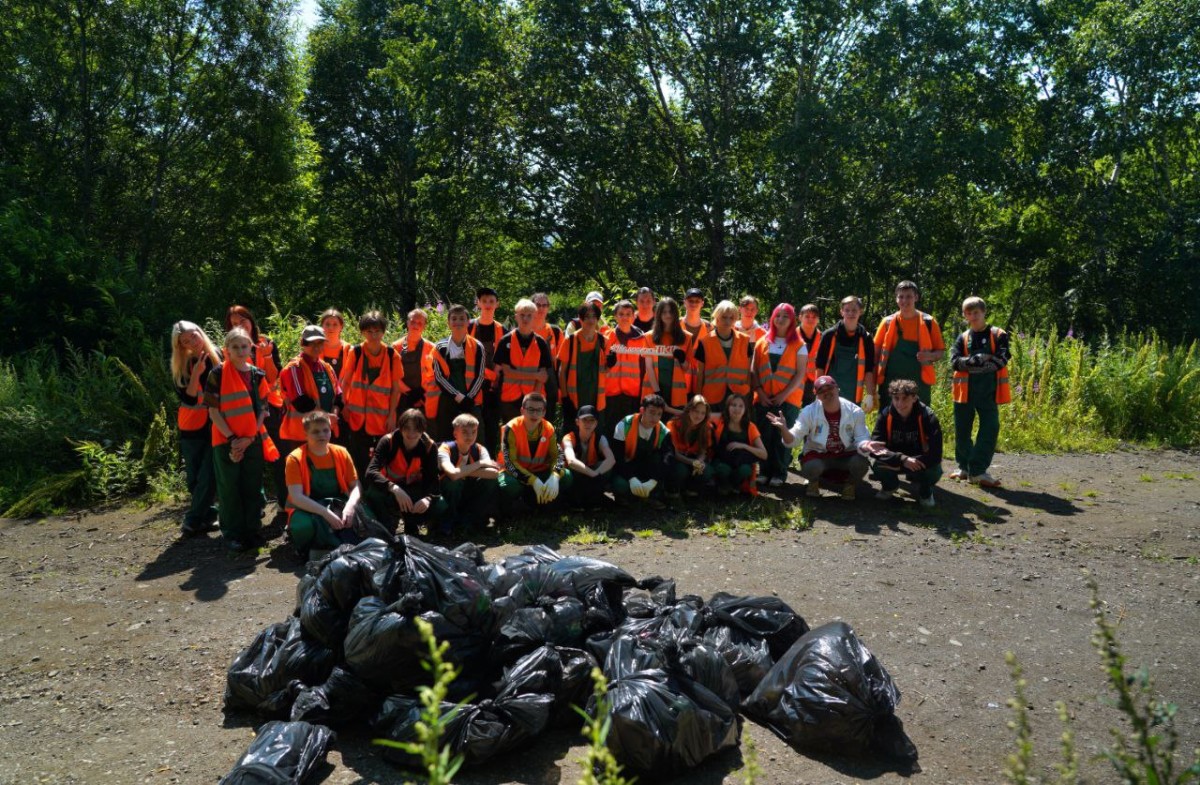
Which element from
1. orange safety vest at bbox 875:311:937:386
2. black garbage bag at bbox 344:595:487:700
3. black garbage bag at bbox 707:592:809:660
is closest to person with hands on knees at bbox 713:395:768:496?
orange safety vest at bbox 875:311:937:386

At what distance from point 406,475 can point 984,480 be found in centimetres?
562

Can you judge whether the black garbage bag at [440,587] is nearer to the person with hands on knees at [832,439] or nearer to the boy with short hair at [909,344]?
the person with hands on knees at [832,439]

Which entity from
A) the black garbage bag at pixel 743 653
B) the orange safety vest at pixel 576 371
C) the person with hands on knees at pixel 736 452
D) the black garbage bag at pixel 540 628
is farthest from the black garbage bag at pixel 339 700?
the orange safety vest at pixel 576 371

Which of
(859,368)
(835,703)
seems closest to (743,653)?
(835,703)

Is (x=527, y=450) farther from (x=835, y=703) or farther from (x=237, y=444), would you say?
(x=835, y=703)

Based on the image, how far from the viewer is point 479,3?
2052cm

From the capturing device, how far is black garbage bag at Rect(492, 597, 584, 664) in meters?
4.02

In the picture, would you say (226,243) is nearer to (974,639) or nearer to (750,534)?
(750,534)

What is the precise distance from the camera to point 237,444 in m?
6.69

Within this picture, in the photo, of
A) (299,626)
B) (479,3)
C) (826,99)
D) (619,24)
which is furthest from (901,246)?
(299,626)

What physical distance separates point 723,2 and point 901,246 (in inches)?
272

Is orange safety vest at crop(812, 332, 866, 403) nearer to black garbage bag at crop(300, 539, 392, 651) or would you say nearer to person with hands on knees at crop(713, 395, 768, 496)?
person with hands on knees at crop(713, 395, 768, 496)

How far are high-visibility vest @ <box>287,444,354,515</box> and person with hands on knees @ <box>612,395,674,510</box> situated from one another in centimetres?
236

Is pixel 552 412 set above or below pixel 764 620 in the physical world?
above
